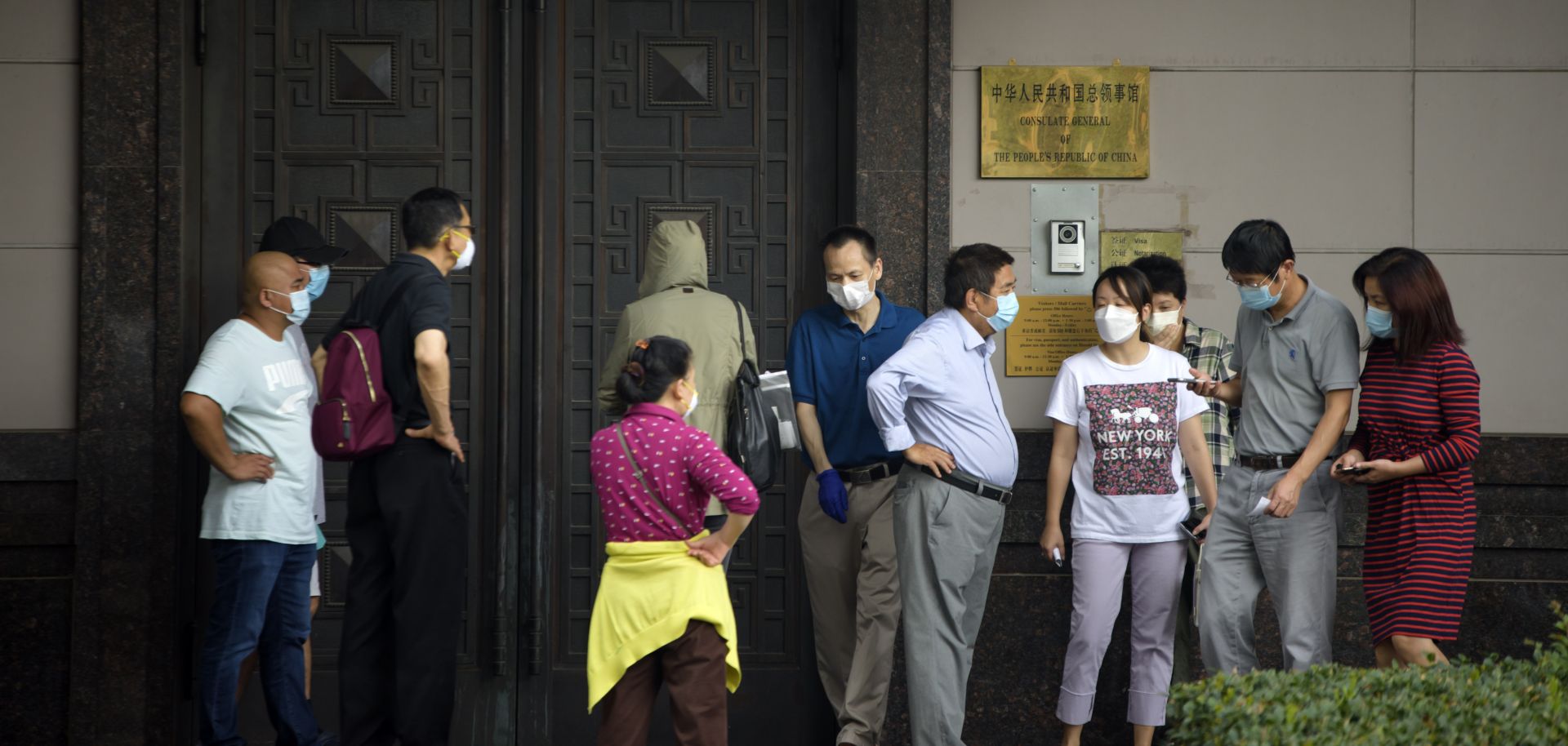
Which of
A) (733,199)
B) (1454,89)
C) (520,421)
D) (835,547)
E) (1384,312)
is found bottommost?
(835,547)

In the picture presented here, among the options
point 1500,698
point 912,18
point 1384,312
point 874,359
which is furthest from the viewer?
point 912,18

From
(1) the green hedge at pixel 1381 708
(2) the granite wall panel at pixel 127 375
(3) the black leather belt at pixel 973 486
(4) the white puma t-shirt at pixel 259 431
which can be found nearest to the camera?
(1) the green hedge at pixel 1381 708

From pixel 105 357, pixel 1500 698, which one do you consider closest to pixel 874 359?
pixel 1500 698

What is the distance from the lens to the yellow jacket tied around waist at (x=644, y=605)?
4207 millimetres

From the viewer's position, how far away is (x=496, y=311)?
20.4 feet

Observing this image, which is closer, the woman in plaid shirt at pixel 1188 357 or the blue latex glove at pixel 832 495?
the blue latex glove at pixel 832 495

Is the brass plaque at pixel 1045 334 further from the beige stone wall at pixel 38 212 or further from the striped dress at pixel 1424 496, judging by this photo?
the beige stone wall at pixel 38 212

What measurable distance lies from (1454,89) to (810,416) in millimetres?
3315

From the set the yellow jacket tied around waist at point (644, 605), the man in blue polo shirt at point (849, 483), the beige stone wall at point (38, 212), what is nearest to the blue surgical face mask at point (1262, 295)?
the man in blue polo shirt at point (849, 483)

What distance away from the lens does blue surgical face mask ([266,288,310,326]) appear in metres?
5.12

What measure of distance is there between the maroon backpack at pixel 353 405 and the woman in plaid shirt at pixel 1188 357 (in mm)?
3116

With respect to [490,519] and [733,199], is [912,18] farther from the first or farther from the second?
[490,519]

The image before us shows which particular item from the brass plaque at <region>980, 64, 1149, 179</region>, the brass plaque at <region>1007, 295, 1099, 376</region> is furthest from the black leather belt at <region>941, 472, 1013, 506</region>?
the brass plaque at <region>980, 64, 1149, 179</region>

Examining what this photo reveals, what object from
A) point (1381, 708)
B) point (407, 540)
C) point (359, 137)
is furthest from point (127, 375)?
point (1381, 708)
